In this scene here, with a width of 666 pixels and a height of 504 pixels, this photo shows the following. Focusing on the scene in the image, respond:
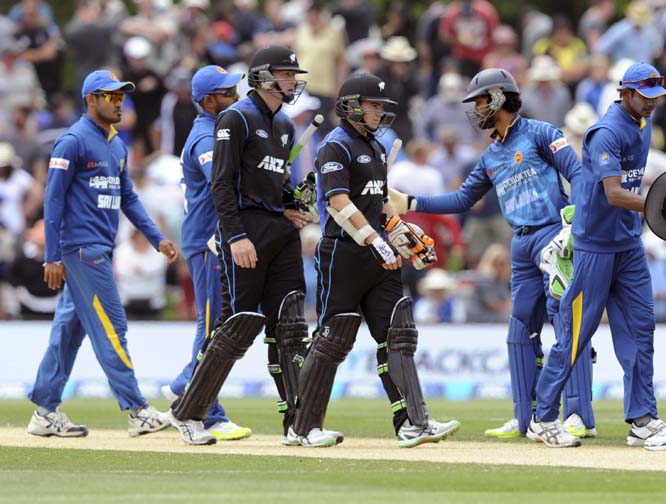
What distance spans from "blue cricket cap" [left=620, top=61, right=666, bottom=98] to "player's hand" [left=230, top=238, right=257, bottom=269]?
2.80 meters

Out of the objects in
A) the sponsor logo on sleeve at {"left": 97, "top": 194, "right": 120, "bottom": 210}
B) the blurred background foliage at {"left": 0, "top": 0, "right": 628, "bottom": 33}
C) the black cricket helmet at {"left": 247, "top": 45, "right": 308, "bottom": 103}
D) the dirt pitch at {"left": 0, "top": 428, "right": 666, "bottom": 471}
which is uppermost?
the blurred background foliage at {"left": 0, "top": 0, "right": 628, "bottom": 33}

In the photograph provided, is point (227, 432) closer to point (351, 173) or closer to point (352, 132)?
point (351, 173)

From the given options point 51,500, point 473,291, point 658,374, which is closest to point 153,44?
point 473,291

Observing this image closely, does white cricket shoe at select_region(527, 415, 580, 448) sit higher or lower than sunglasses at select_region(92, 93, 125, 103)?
lower

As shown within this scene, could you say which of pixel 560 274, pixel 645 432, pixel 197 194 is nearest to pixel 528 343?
→ pixel 560 274

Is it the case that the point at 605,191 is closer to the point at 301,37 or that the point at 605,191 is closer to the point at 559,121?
the point at 559,121

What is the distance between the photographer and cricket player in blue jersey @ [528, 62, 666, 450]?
1076 cm

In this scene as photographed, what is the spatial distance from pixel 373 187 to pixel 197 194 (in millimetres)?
A: 1705

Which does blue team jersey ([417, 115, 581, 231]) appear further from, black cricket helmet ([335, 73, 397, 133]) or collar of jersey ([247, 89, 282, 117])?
collar of jersey ([247, 89, 282, 117])

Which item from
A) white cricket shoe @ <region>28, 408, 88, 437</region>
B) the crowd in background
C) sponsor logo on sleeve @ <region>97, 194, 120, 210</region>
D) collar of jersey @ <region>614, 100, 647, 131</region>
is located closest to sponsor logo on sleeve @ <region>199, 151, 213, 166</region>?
sponsor logo on sleeve @ <region>97, 194, 120, 210</region>

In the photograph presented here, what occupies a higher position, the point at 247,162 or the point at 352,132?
the point at 352,132

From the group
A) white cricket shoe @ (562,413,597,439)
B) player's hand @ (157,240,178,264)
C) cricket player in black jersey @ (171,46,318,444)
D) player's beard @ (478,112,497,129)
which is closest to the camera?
cricket player in black jersey @ (171,46,318,444)

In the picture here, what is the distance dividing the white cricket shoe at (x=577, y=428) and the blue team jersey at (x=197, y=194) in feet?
9.97

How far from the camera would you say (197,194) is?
39.1ft
